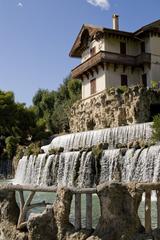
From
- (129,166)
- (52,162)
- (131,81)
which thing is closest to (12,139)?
(131,81)

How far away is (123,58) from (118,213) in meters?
26.0

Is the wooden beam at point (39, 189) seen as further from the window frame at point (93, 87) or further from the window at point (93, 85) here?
the window at point (93, 85)

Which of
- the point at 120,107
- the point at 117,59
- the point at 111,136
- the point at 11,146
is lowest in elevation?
the point at 111,136

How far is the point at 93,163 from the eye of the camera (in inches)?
804

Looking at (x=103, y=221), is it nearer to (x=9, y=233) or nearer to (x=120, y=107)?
(x=9, y=233)

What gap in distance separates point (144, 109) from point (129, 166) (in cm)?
995

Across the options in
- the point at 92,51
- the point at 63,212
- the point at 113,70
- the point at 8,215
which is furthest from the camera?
the point at 92,51

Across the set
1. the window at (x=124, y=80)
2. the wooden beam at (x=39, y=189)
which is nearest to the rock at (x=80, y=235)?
the wooden beam at (x=39, y=189)

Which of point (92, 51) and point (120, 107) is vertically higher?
point (92, 51)

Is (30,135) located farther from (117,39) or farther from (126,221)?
(126,221)

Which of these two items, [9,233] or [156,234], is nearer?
[156,234]

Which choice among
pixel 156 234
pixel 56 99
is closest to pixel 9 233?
pixel 156 234

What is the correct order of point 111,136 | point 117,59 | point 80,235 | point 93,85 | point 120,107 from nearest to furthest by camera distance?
point 80,235 → point 111,136 → point 120,107 → point 117,59 → point 93,85

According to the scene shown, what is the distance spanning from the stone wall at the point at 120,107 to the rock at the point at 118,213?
788 inches
